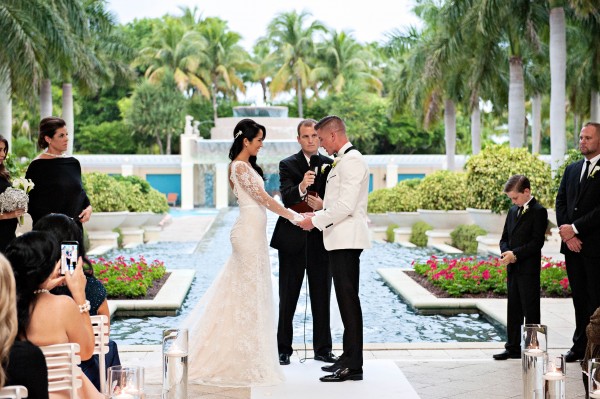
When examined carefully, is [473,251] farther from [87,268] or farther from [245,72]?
[245,72]

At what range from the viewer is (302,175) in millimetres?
7371

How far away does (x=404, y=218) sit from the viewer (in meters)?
23.9

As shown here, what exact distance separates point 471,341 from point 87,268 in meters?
4.77

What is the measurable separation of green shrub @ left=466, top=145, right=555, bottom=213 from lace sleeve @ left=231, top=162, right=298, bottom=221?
39.2ft

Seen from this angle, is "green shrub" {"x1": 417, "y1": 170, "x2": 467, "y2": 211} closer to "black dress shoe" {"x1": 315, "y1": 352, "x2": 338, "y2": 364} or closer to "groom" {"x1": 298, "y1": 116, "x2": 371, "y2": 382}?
"black dress shoe" {"x1": 315, "y1": 352, "x2": 338, "y2": 364}

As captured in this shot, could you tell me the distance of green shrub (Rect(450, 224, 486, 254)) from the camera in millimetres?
18953

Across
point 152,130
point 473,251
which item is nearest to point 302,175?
point 473,251

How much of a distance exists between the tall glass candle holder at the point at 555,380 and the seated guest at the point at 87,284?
2584mm

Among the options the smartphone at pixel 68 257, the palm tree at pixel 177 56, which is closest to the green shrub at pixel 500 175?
the smartphone at pixel 68 257

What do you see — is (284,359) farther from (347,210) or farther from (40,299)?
(40,299)

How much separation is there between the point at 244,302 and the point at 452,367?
1.78 meters

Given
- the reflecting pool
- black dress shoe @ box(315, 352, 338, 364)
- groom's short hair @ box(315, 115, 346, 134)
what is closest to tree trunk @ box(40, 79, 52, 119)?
the reflecting pool

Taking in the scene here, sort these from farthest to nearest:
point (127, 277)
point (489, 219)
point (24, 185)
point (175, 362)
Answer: point (489, 219) → point (127, 277) → point (24, 185) → point (175, 362)

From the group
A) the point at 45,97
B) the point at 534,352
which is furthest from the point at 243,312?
Answer: the point at 45,97
